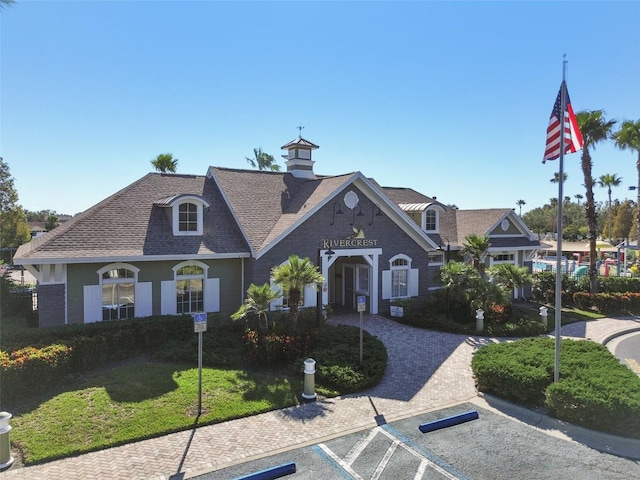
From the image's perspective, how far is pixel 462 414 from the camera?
36.3 feet

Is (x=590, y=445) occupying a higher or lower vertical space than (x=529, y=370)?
lower

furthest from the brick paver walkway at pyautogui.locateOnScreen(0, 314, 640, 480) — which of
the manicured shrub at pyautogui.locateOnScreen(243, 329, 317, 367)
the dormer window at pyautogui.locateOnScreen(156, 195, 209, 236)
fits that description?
the dormer window at pyautogui.locateOnScreen(156, 195, 209, 236)

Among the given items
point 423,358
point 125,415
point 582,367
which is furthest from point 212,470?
point 582,367

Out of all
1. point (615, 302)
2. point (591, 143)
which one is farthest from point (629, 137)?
point (615, 302)

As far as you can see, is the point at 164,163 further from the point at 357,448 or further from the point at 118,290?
the point at 357,448

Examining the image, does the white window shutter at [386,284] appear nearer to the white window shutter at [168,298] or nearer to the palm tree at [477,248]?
the palm tree at [477,248]

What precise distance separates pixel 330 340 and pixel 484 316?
28.7ft

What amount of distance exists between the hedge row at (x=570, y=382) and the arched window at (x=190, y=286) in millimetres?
10914

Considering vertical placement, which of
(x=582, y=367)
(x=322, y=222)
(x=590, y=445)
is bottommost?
(x=590, y=445)

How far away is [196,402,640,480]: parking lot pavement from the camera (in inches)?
334

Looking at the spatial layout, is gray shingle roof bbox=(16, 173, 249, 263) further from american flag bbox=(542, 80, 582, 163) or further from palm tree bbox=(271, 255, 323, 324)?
american flag bbox=(542, 80, 582, 163)

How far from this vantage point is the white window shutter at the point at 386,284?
867 inches

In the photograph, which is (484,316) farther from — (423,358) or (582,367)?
(582,367)

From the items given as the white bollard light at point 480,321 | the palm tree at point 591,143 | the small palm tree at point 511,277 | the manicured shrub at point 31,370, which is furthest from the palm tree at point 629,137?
the manicured shrub at point 31,370
